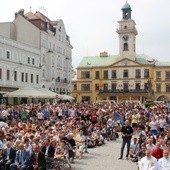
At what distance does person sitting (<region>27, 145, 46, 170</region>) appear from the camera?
12.4m

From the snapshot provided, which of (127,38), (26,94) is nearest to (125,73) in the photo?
(127,38)

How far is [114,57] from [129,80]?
762 centimetres

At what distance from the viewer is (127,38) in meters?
86.2

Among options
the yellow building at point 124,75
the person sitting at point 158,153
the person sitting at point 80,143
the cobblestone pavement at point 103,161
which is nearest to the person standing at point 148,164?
the person sitting at point 158,153

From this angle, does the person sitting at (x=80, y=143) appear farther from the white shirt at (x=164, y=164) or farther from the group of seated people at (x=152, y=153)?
the white shirt at (x=164, y=164)

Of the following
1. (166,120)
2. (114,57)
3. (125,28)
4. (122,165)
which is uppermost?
(125,28)

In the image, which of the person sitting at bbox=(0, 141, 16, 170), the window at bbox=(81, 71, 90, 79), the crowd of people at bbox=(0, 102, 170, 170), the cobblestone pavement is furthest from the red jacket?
the window at bbox=(81, 71, 90, 79)

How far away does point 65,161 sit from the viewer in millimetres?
14039

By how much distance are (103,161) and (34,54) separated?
42.1 m

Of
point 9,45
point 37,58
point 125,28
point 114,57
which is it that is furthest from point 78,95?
point 9,45

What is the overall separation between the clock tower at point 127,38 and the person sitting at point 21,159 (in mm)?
74283

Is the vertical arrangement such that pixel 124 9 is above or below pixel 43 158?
above

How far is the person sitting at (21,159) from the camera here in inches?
489

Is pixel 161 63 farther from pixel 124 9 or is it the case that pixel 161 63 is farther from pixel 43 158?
pixel 43 158
